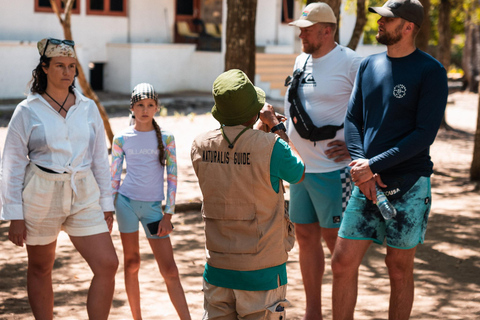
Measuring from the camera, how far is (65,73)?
158 inches

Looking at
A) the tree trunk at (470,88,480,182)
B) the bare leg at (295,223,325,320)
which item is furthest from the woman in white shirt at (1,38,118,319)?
the tree trunk at (470,88,480,182)

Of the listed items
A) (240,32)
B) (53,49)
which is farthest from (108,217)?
(240,32)

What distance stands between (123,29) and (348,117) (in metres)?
17.6

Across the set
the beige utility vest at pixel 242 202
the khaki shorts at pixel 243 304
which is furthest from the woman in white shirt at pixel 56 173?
the beige utility vest at pixel 242 202

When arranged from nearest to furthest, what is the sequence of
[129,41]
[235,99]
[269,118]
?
[235,99] → [269,118] → [129,41]

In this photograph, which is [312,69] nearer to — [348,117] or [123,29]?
[348,117]

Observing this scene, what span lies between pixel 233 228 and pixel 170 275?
1301 millimetres

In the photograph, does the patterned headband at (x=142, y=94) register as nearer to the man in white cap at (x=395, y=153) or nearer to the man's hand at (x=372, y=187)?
the man in white cap at (x=395, y=153)

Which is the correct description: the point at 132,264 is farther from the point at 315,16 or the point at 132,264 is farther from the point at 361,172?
the point at 315,16

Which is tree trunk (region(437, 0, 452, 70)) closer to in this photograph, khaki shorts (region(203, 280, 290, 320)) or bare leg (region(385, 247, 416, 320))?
bare leg (region(385, 247, 416, 320))

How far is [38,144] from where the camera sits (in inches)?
155

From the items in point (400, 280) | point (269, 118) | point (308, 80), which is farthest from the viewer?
point (308, 80)

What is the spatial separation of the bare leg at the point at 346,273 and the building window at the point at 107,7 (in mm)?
17474

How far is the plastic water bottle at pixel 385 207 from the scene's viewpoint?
392 centimetres
